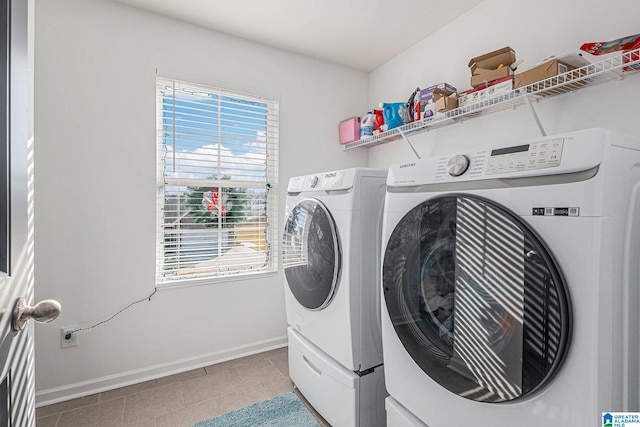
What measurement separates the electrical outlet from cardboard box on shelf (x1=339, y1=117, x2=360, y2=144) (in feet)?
7.74

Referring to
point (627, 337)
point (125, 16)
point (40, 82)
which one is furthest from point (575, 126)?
point (40, 82)

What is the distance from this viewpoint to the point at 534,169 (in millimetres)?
810

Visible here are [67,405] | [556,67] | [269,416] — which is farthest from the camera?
[67,405]

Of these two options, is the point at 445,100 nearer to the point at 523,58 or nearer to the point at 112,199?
the point at 523,58

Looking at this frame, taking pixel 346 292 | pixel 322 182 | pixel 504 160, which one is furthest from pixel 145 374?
pixel 504 160

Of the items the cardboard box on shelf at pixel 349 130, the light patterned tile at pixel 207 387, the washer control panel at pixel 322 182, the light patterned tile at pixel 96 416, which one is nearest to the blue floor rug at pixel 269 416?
the light patterned tile at pixel 207 387

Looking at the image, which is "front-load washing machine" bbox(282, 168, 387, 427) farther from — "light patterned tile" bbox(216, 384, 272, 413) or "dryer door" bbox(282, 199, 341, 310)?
"light patterned tile" bbox(216, 384, 272, 413)

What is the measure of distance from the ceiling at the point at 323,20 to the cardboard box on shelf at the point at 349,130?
1.85 feet

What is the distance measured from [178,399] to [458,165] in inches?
79.7

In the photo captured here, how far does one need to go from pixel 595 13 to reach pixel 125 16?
104 inches

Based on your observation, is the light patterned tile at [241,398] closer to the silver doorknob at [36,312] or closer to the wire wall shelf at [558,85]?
the silver doorknob at [36,312]

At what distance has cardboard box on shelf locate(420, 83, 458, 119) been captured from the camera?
2.04 meters

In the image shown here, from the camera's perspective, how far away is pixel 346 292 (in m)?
1.42

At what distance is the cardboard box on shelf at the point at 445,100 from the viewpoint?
1.90 meters
